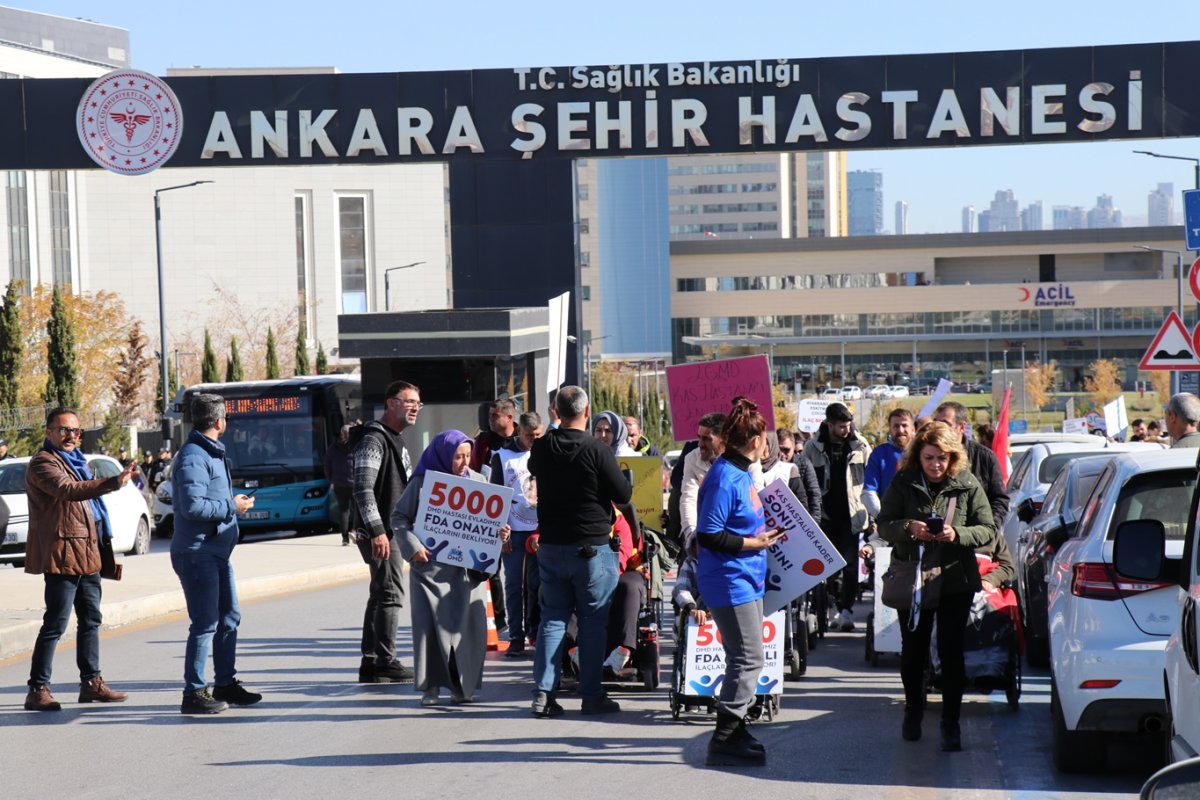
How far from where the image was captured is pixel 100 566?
9.63 meters

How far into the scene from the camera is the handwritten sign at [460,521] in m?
9.55

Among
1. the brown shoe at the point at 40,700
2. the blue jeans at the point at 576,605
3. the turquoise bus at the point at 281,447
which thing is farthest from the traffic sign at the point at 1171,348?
the turquoise bus at the point at 281,447

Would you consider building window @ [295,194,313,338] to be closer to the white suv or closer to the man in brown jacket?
the man in brown jacket

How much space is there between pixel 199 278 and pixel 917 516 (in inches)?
4189

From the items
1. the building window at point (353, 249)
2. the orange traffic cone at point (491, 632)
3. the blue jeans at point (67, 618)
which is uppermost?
the building window at point (353, 249)

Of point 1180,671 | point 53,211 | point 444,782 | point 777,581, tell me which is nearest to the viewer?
point 1180,671

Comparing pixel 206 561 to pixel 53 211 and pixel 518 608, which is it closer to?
pixel 518 608

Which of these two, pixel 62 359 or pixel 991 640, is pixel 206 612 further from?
pixel 62 359

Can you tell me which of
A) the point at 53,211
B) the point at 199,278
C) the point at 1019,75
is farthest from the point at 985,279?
the point at 1019,75

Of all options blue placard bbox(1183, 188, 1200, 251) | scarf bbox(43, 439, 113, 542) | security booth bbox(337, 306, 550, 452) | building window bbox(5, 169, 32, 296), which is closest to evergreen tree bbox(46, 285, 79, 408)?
security booth bbox(337, 306, 550, 452)

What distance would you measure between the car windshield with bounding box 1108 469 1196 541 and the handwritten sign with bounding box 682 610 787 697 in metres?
2.05

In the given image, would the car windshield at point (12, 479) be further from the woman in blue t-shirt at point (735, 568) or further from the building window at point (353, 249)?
the building window at point (353, 249)

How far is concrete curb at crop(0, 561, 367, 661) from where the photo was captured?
12.2 metres

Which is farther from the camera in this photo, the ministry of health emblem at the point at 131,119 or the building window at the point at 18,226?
the building window at the point at 18,226
